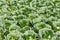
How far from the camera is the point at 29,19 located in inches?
178

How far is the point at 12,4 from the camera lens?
562 centimetres

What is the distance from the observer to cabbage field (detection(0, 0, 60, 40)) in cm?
380

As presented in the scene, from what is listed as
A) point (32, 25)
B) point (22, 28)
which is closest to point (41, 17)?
point (32, 25)

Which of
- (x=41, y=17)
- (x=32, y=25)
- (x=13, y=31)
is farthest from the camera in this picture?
(x=41, y=17)

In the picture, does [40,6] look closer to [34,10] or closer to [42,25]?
[34,10]

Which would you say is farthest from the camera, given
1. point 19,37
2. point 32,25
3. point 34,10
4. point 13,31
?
point 34,10

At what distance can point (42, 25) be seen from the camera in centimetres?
415

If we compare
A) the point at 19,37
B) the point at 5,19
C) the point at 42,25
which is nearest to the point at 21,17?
the point at 5,19

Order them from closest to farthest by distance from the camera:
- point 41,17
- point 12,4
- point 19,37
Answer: point 19,37 < point 41,17 < point 12,4

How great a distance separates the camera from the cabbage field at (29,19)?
150 inches

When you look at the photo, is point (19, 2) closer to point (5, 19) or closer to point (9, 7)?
point (9, 7)

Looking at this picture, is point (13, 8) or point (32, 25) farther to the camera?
point (13, 8)

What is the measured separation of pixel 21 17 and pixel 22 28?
0.53 meters

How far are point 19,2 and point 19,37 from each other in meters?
2.15
